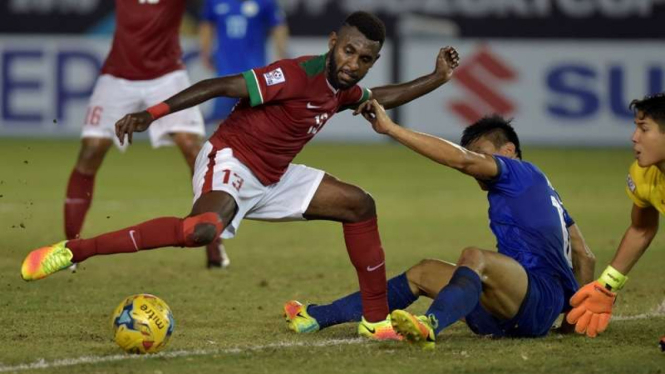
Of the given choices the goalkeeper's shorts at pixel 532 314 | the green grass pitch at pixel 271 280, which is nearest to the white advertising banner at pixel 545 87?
the green grass pitch at pixel 271 280

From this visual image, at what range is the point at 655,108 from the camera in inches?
249

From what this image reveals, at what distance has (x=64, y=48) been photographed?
747 inches

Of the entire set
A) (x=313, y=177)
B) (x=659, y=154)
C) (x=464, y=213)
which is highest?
(x=659, y=154)

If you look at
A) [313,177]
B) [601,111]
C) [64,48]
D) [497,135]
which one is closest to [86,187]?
[313,177]

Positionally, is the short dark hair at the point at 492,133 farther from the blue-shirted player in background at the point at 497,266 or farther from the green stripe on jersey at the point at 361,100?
the green stripe on jersey at the point at 361,100

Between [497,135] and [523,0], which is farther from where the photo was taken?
[523,0]

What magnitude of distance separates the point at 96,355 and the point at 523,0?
1485 cm

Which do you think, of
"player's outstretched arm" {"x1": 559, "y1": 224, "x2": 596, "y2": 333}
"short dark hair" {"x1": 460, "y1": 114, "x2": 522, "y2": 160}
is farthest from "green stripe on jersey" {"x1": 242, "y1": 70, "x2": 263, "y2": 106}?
"player's outstretched arm" {"x1": 559, "y1": 224, "x2": 596, "y2": 333}

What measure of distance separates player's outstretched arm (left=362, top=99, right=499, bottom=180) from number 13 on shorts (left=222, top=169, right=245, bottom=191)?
812mm

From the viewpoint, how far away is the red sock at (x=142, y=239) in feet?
20.6

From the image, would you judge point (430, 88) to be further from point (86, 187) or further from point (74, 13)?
point (74, 13)

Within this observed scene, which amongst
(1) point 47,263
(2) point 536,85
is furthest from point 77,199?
(2) point 536,85

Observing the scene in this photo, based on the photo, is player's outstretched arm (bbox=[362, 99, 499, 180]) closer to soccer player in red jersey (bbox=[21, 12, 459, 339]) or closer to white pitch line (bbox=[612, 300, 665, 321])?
soccer player in red jersey (bbox=[21, 12, 459, 339])

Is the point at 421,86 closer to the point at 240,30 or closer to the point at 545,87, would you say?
the point at 240,30
